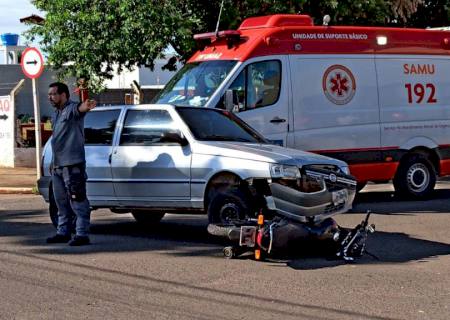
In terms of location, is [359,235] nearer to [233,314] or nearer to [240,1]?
[233,314]

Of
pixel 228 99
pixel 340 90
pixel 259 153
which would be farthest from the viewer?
pixel 340 90

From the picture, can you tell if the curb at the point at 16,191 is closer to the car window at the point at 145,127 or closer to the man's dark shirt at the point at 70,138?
the car window at the point at 145,127

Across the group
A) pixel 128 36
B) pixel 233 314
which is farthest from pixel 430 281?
pixel 128 36

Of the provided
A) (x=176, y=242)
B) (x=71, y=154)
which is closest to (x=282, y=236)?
(x=176, y=242)

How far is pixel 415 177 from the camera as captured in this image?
1508 cm

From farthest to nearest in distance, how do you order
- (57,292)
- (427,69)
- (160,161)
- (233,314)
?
(427,69)
(160,161)
(57,292)
(233,314)

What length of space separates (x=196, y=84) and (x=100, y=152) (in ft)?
10.5

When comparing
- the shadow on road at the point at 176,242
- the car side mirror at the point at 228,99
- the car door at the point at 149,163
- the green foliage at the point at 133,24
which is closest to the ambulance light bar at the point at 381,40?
the car side mirror at the point at 228,99

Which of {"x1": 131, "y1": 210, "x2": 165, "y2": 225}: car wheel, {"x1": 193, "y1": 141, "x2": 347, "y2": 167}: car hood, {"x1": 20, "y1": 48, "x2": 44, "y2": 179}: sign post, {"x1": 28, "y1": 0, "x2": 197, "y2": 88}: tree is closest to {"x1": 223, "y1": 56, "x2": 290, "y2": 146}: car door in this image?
{"x1": 131, "y1": 210, "x2": 165, "y2": 225}: car wheel

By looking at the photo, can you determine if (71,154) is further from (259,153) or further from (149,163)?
(259,153)

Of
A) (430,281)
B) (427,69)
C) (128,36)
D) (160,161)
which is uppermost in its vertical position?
(128,36)

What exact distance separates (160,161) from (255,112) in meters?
3.47

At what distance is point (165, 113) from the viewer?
1080 cm

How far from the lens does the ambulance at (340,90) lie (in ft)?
45.2
